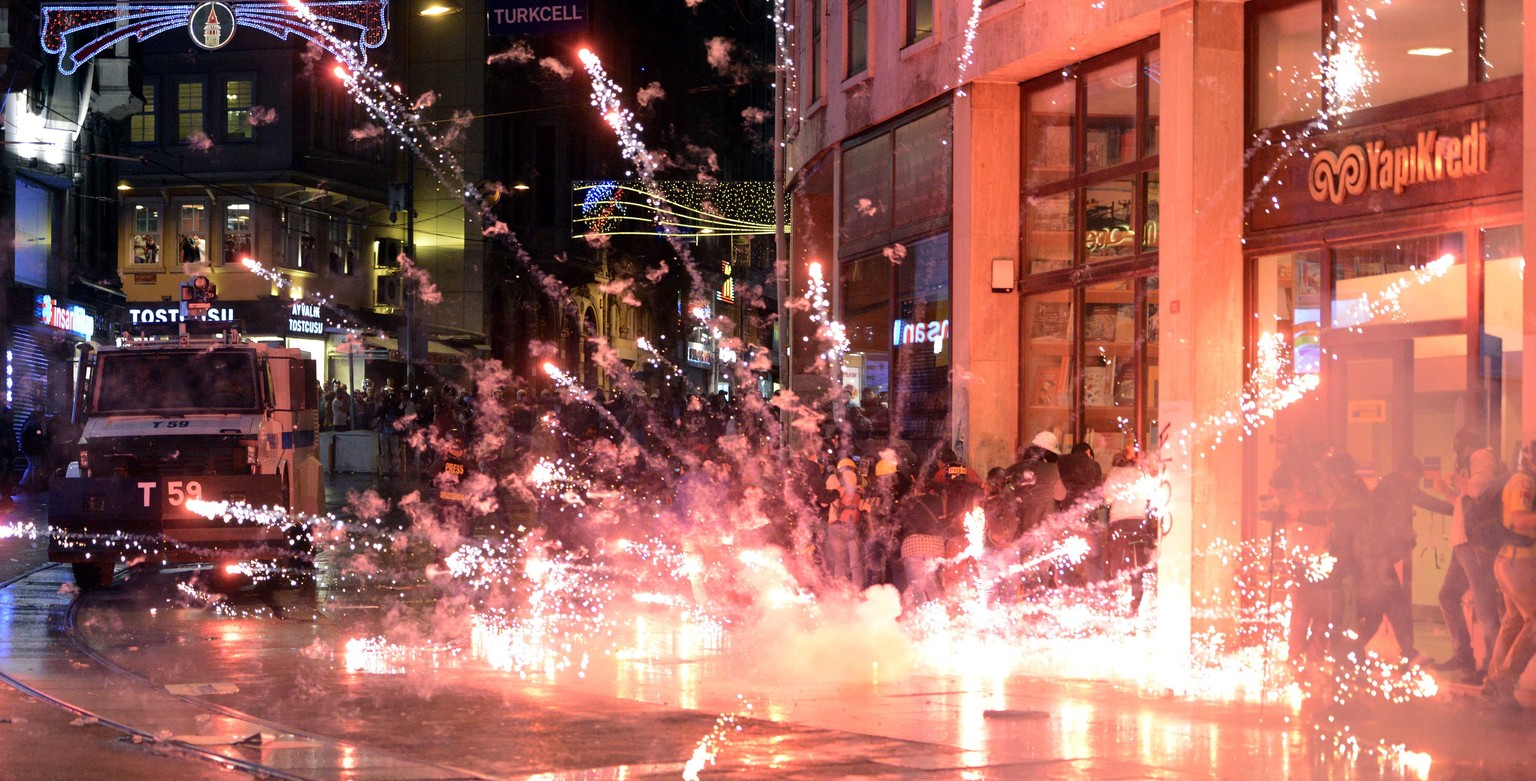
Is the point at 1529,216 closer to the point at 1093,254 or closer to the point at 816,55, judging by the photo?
the point at 1093,254

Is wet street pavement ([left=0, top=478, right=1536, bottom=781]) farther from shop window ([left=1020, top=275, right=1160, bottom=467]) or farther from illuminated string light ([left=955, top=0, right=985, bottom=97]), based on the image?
illuminated string light ([left=955, top=0, right=985, bottom=97])

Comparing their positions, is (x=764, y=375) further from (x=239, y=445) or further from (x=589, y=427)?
(x=239, y=445)

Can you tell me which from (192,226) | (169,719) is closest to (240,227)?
(192,226)

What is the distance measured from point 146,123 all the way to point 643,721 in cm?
3985

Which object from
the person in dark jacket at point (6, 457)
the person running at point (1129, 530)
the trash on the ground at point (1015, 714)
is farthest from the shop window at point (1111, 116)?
the person in dark jacket at point (6, 457)

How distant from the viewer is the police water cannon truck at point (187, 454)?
16312 millimetres

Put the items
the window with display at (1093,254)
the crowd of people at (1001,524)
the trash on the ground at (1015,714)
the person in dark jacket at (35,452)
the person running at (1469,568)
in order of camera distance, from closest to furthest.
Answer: the trash on the ground at (1015,714) < the person running at (1469,568) < the crowd of people at (1001,524) < the window with display at (1093,254) < the person in dark jacket at (35,452)

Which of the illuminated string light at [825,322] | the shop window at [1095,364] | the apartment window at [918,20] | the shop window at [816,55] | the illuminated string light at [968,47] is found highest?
the shop window at [816,55]

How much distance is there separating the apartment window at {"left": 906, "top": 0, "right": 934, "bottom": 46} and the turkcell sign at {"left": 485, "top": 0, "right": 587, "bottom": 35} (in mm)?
5270

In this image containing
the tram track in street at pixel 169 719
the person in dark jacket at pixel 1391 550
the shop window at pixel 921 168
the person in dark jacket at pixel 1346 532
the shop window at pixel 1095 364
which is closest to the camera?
the tram track in street at pixel 169 719

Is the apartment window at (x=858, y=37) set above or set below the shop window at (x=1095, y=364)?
above

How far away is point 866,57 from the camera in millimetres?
20797

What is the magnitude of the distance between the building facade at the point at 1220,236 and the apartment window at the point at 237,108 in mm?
29878

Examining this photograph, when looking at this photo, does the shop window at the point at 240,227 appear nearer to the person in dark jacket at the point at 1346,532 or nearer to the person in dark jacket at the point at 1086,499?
the person in dark jacket at the point at 1086,499
